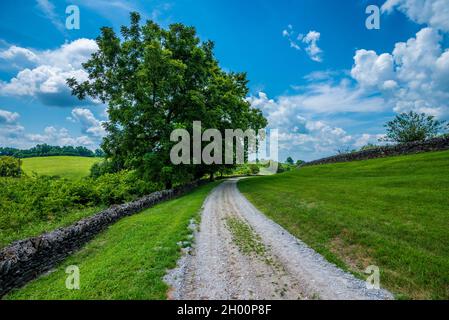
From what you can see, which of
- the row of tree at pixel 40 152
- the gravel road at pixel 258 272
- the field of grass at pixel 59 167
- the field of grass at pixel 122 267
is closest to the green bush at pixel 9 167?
the field of grass at pixel 59 167

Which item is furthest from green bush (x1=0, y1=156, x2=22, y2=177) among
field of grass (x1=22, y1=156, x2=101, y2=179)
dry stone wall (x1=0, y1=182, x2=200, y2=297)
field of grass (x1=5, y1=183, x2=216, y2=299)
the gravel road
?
the gravel road

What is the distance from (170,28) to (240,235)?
96.5ft

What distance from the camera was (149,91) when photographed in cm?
2723

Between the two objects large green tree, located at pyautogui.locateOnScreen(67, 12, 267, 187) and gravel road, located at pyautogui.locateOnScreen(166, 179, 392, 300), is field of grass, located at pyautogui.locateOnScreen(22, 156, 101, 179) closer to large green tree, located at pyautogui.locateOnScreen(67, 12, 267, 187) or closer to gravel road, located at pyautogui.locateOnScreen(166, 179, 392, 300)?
large green tree, located at pyautogui.locateOnScreen(67, 12, 267, 187)

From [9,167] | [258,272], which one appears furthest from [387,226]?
[9,167]

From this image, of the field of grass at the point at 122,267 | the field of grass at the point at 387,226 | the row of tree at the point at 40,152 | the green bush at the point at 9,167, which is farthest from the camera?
the row of tree at the point at 40,152

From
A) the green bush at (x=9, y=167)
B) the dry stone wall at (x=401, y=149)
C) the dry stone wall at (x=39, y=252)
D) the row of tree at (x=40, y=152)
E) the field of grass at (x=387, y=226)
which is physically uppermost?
the row of tree at (x=40, y=152)

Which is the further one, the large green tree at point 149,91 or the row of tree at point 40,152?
the row of tree at point 40,152

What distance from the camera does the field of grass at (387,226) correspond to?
6.68 meters

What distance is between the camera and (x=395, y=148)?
30703 millimetres

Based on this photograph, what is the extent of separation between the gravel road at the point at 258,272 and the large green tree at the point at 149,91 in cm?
1876

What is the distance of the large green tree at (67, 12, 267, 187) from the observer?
2689cm

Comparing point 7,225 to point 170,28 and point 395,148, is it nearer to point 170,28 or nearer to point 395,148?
point 170,28

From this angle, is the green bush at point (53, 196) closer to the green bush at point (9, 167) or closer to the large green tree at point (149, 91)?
the large green tree at point (149, 91)
